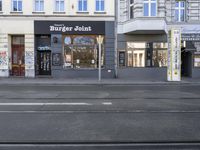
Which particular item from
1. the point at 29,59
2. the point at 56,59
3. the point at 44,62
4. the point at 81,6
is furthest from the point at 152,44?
the point at 29,59

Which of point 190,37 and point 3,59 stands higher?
point 190,37

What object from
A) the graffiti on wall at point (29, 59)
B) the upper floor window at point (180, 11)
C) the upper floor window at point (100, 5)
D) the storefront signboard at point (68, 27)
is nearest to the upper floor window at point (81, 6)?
the upper floor window at point (100, 5)

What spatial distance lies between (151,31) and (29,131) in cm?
1952

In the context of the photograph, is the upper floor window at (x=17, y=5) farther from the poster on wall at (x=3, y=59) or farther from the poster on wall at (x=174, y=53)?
the poster on wall at (x=174, y=53)

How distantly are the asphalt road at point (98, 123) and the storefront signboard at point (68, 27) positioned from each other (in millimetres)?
14886

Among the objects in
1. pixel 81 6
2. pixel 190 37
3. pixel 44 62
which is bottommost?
pixel 44 62

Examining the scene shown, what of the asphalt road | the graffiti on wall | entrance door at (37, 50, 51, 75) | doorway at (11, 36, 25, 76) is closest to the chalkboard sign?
entrance door at (37, 50, 51, 75)

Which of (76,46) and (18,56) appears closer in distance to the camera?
(76,46)

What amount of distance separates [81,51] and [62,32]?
2.12 meters

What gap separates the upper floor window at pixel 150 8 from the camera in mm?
25641

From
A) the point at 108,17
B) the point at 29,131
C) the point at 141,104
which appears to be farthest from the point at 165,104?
the point at 108,17

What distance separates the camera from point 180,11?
2750cm

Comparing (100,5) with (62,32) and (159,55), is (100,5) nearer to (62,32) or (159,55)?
(62,32)

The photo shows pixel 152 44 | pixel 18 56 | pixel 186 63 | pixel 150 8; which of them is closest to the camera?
pixel 150 8
